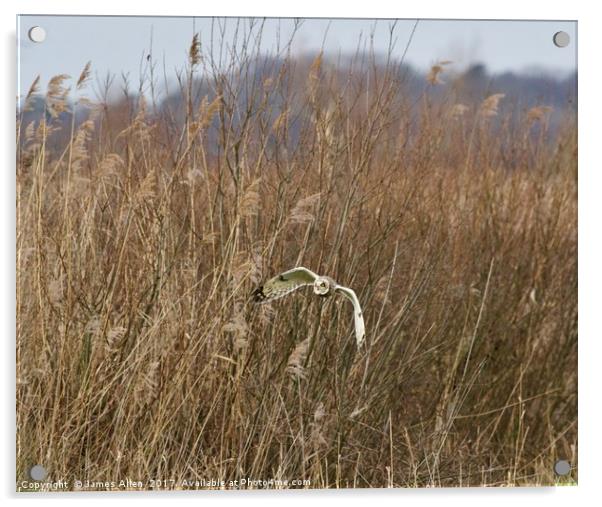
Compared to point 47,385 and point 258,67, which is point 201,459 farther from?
point 258,67

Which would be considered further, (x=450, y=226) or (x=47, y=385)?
(x=450, y=226)

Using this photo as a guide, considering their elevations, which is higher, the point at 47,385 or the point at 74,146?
the point at 74,146

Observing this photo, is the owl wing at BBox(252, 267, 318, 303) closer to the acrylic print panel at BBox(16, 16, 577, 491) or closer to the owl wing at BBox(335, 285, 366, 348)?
the acrylic print panel at BBox(16, 16, 577, 491)

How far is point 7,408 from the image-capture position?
3.74 metres

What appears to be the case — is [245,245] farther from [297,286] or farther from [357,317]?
[357,317]

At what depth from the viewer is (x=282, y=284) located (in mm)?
3785

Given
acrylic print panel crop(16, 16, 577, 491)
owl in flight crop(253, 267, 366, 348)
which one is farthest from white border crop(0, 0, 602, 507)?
owl in flight crop(253, 267, 366, 348)

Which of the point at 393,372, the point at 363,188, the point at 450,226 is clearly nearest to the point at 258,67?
the point at 363,188

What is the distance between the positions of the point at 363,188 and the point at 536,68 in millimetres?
809

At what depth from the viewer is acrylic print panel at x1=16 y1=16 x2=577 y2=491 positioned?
3754mm
